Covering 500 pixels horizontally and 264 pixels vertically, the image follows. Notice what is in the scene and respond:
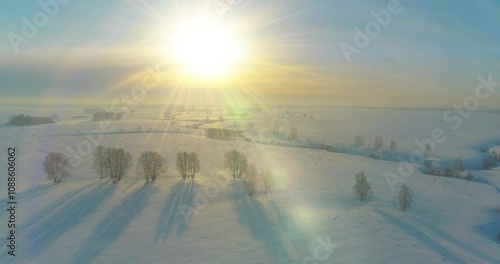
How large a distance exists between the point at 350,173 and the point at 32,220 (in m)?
41.1

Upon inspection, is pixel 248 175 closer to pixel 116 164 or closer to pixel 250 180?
pixel 250 180

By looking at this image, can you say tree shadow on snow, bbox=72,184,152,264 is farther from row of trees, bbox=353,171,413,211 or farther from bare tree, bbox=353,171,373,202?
row of trees, bbox=353,171,413,211

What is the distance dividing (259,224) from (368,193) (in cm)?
1418

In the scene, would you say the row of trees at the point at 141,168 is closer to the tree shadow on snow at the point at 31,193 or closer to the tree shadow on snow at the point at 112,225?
the tree shadow on snow at the point at 31,193

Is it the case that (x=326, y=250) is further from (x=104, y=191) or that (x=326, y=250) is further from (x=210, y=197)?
(x=104, y=191)

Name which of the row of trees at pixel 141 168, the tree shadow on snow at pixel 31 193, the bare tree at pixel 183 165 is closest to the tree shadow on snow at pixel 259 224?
the row of trees at pixel 141 168

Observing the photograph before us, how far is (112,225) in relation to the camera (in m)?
26.5

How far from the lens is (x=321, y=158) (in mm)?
62406

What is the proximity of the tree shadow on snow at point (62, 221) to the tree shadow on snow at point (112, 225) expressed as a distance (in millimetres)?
2196

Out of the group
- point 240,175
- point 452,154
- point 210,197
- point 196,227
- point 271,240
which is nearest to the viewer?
point 271,240

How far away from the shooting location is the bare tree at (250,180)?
34750 mm

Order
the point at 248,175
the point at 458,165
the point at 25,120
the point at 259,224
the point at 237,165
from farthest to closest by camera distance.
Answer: the point at 25,120, the point at 458,165, the point at 237,165, the point at 248,175, the point at 259,224

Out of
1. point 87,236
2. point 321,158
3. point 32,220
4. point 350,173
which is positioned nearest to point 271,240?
point 87,236

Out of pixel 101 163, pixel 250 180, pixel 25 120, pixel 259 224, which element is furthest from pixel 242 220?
pixel 25 120
